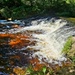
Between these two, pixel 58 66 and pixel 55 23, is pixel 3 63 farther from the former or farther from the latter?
pixel 55 23

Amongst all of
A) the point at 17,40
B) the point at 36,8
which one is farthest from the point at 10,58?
the point at 36,8

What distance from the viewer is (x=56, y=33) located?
42.2 feet

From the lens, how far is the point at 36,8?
22344 mm

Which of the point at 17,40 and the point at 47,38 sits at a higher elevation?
the point at 17,40

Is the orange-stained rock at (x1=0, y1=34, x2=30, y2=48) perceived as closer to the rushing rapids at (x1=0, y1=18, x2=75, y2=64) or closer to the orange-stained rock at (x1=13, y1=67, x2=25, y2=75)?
the rushing rapids at (x1=0, y1=18, x2=75, y2=64)

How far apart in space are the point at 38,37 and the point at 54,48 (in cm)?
211

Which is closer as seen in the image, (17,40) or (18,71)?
(18,71)

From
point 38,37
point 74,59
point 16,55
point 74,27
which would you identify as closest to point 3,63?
point 16,55

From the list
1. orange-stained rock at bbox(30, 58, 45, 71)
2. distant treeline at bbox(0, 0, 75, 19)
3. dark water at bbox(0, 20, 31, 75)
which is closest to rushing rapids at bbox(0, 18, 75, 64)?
orange-stained rock at bbox(30, 58, 45, 71)

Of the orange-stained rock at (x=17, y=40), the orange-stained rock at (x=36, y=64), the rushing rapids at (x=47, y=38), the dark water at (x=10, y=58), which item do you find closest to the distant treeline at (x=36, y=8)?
the rushing rapids at (x=47, y=38)

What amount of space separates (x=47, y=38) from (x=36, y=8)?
10.2 m

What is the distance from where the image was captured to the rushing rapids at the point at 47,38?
9601mm

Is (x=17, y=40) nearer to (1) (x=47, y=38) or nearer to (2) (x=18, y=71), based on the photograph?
(1) (x=47, y=38)

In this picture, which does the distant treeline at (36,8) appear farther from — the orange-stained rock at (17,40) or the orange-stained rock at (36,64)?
the orange-stained rock at (36,64)
